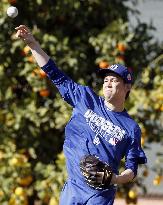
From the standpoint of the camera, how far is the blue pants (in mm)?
5594

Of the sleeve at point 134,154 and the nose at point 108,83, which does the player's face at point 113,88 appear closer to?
the nose at point 108,83

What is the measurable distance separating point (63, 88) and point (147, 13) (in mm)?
5985

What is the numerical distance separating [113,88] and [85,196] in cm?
74

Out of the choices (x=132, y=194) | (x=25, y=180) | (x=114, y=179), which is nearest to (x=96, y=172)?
(x=114, y=179)

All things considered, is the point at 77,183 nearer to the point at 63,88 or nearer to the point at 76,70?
the point at 63,88

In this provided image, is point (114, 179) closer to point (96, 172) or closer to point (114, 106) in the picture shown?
point (96, 172)

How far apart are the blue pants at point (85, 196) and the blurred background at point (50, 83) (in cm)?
234

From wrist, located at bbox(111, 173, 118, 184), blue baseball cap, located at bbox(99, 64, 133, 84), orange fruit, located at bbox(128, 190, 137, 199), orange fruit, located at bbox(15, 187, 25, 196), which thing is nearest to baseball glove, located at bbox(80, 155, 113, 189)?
wrist, located at bbox(111, 173, 118, 184)

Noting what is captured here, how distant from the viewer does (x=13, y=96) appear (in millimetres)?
8375

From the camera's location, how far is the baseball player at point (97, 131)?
18.2 ft

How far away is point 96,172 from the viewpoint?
529 centimetres

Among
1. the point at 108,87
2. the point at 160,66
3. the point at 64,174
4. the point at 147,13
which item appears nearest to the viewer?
the point at 108,87

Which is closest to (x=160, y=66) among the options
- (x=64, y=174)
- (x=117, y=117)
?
(x=64, y=174)

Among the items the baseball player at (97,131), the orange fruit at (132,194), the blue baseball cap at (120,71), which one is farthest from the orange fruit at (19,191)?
the blue baseball cap at (120,71)
